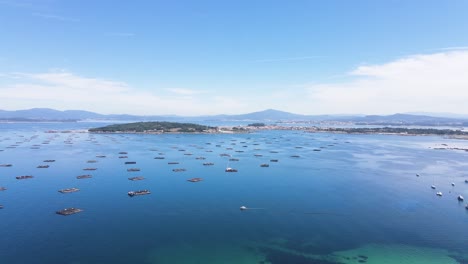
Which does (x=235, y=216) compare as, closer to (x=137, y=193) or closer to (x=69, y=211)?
(x=137, y=193)

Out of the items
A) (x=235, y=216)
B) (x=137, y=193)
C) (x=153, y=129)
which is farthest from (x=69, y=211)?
(x=153, y=129)

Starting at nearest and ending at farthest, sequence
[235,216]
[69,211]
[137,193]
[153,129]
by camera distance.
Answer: [69,211] → [235,216] → [137,193] → [153,129]

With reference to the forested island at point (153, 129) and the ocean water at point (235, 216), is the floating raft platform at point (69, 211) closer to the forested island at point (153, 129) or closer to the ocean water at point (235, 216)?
the ocean water at point (235, 216)

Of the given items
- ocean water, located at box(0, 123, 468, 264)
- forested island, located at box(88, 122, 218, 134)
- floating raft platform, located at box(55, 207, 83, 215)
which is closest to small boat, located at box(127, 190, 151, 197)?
ocean water, located at box(0, 123, 468, 264)

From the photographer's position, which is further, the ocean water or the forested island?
the forested island

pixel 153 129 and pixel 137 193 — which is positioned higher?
pixel 153 129

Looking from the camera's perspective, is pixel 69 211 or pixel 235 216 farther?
pixel 235 216

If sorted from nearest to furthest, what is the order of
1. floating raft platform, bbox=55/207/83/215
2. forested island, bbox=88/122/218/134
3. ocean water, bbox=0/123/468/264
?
ocean water, bbox=0/123/468/264, floating raft platform, bbox=55/207/83/215, forested island, bbox=88/122/218/134

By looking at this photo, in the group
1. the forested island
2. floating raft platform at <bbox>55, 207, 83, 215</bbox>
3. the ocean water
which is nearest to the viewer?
the ocean water

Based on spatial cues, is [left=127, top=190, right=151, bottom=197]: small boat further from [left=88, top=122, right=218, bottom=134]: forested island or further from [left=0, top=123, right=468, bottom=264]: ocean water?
[left=88, top=122, right=218, bottom=134]: forested island
